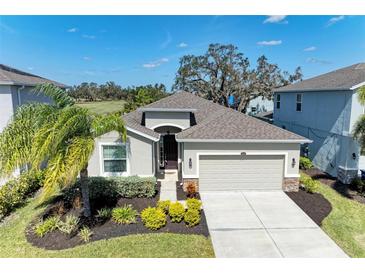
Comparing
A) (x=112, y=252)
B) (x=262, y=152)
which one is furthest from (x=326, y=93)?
(x=112, y=252)

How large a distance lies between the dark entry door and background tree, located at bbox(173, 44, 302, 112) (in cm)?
2455

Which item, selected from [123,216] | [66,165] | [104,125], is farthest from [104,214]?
[104,125]

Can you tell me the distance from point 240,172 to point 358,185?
6.25 meters

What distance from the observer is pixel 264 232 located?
27.9 ft

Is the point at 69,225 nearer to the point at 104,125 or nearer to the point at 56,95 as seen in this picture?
the point at 104,125

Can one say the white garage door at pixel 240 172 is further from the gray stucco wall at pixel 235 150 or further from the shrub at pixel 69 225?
the shrub at pixel 69 225

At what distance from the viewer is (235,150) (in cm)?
1211

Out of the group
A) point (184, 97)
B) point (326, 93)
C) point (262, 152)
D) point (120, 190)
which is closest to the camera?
point (120, 190)

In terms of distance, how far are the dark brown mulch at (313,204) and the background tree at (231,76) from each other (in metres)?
27.4

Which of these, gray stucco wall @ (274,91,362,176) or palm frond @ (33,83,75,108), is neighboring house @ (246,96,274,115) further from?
palm frond @ (33,83,75,108)

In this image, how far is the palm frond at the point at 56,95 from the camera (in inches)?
329

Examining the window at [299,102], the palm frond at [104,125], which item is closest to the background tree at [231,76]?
the window at [299,102]
